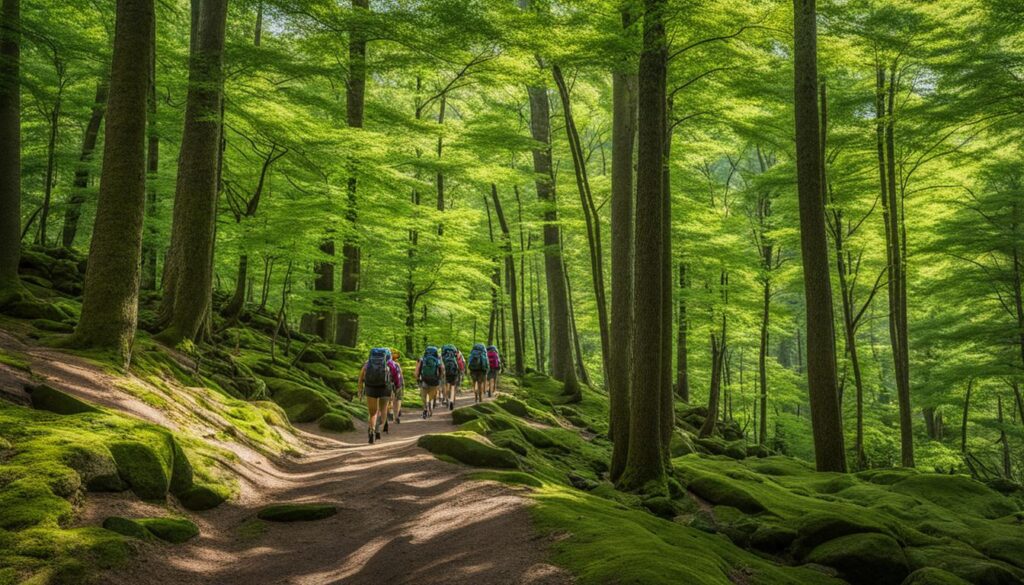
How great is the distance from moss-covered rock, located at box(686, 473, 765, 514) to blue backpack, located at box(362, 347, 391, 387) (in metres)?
5.60

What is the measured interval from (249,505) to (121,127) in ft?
17.8

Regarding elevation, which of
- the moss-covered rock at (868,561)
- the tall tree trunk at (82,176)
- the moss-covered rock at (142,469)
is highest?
the tall tree trunk at (82,176)

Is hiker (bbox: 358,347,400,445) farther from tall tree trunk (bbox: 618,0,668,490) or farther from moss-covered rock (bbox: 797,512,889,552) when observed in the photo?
moss-covered rock (bbox: 797,512,889,552)

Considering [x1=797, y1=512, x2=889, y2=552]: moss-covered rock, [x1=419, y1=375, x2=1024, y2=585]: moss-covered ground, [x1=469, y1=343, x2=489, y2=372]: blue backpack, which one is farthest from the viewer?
[x1=469, y1=343, x2=489, y2=372]: blue backpack

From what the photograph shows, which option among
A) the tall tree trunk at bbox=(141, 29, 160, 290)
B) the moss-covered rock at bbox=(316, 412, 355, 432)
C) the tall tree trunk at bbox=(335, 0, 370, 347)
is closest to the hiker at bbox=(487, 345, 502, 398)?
the tall tree trunk at bbox=(335, 0, 370, 347)

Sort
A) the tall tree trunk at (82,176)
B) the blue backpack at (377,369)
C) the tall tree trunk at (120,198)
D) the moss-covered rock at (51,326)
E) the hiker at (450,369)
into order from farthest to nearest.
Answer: the tall tree trunk at (82,176) → the hiker at (450,369) → the blue backpack at (377,369) → the moss-covered rock at (51,326) → the tall tree trunk at (120,198)

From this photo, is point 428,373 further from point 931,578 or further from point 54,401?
point 931,578

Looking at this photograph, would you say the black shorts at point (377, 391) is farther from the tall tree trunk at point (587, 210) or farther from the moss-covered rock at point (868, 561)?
the moss-covered rock at point (868, 561)

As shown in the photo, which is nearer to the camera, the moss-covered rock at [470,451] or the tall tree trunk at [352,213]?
the moss-covered rock at [470,451]


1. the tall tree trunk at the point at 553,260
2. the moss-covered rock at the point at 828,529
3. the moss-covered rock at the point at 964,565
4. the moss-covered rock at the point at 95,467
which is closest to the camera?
the moss-covered rock at the point at 95,467

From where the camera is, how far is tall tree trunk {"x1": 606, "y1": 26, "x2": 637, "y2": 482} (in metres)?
10.6

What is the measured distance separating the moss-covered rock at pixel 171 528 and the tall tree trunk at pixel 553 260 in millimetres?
16344

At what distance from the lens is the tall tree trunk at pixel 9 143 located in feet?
37.2

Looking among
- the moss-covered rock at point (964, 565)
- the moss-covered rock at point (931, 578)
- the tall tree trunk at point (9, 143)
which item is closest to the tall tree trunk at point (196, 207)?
the tall tree trunk at point (9, 143)
